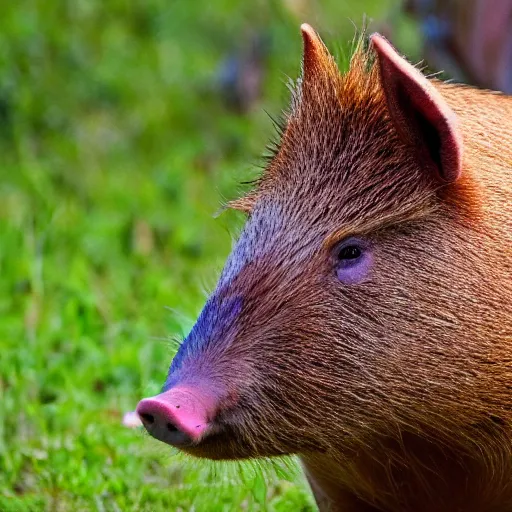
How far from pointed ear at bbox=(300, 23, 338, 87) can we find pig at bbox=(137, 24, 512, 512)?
6.5 inches

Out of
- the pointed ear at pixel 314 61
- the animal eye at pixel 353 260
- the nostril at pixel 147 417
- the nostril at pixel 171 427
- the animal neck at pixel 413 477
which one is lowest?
the animal neck at pixel 413 477

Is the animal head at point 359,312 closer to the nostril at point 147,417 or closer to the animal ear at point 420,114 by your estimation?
the animal ear at point 420,114

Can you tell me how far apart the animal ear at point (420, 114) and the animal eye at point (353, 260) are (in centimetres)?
26

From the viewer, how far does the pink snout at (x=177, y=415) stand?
288 centimetres

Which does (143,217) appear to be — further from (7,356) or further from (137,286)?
(7,356)

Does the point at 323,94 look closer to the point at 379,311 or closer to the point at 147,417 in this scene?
the point at 379,311

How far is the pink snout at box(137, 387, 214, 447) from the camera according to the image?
288cm

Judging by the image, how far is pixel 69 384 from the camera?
16.7 ft

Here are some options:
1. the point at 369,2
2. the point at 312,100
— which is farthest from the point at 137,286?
the point at 369,2

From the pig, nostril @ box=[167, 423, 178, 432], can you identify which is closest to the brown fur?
the pig

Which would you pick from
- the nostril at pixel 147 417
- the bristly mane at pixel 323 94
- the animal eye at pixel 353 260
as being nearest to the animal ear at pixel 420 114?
the bristly mane at pixel 323 94

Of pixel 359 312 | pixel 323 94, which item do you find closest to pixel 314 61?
pixel 323 94

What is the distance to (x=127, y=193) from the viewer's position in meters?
7.77

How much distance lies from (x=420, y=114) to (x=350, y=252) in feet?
1.23
